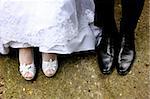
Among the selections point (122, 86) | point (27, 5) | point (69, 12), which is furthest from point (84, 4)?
point (122, 86)

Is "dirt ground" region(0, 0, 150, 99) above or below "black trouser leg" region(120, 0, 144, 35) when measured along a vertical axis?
below

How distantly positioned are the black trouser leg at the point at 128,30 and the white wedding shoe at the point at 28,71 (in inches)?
17.6

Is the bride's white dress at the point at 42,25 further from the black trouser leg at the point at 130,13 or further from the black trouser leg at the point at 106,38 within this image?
the black trouser leg at the point at 130,13

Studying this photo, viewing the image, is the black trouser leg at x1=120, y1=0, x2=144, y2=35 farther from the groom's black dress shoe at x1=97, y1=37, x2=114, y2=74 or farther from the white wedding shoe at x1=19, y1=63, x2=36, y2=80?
the white wedding shoe at x1=19, y1=63, x2=36, y2=80

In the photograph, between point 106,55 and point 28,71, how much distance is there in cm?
42

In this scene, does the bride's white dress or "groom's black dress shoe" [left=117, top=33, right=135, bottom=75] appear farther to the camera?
"groom's black dress shoe" [left=117, top=33, right=135, bottom=75]

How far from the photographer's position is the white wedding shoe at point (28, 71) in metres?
2.03

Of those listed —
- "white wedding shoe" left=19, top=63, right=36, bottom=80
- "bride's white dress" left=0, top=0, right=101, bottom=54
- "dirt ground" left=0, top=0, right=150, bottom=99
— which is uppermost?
"bride's white dress" left=0, top=0, right=101, bottom=54

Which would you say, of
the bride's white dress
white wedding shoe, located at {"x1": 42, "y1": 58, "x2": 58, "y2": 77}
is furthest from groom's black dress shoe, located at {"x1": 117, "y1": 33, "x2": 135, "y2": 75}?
white wedding shoe, located at {"x1": 42, "y1": 58, "x2": 58, "y2": 77}

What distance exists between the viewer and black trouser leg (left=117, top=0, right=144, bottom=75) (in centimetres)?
192

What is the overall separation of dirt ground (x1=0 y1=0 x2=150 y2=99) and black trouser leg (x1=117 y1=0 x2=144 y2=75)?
0.17ft

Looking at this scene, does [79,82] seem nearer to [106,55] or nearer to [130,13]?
[106,55]

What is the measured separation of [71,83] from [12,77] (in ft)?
1.04

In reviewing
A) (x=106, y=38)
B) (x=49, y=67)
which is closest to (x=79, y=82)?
(x=49, y=67)
